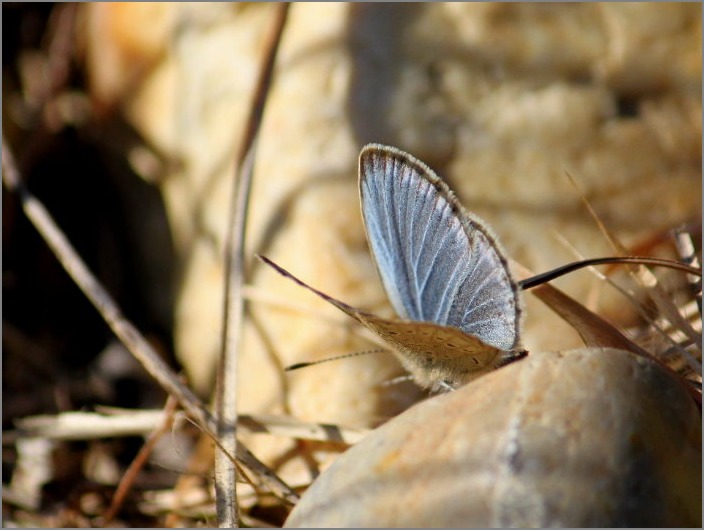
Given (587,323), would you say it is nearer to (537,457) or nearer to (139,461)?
(537,457)

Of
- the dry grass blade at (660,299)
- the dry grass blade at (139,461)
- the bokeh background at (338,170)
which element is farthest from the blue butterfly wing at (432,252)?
the dry grass blade at (139,461)

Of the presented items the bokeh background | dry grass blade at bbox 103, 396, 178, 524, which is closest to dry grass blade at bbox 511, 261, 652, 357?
the bokeh background

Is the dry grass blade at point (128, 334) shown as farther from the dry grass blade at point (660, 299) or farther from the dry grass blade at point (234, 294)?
the dry grass blade at point (660, 299)

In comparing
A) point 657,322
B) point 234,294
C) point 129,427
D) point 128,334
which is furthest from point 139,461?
point 657,322

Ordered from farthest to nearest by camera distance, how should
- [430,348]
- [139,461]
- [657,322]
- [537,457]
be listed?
[139,461], [657,322], [430,348], [537,457]

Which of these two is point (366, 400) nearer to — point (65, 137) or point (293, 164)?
point (293, 164)

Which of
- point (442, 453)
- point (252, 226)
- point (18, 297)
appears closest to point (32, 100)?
point (18, 297)
